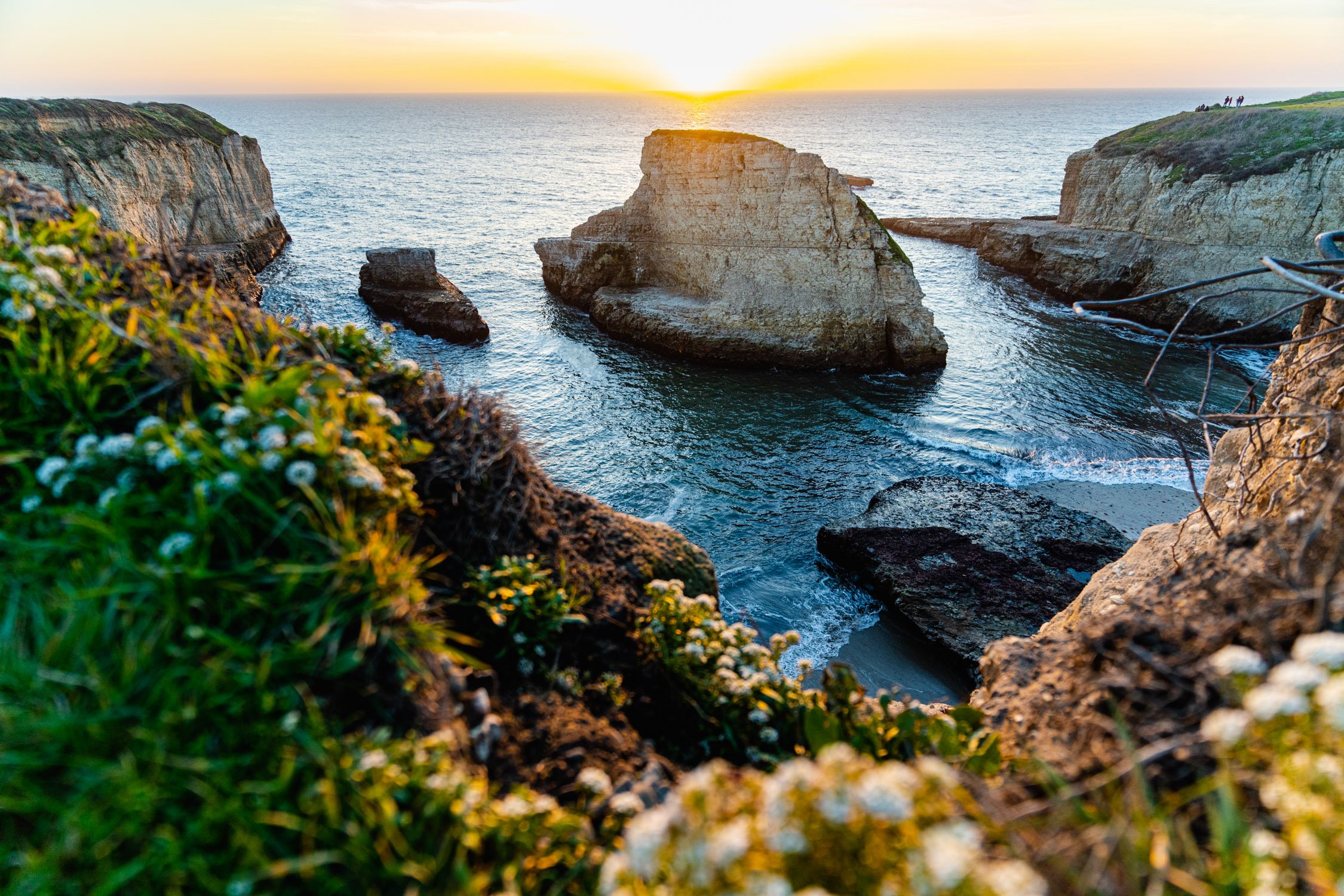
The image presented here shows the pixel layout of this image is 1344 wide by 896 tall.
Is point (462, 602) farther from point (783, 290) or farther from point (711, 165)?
point (711, 165)

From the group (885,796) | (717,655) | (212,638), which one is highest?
(885,796)

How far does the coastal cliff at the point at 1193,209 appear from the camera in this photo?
2678cm

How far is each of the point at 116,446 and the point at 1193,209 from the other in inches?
1462

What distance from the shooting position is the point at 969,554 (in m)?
11.9

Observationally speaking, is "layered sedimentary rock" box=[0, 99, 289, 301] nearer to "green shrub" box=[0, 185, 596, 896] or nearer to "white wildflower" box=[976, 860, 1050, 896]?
"green shrub" box=[0, 185, 596, 896]

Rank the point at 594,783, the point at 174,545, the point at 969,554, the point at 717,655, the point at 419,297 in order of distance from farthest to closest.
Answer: the point at 419,297, the point at 969,554, the point at 717,655, the point at 594,783, the point at 174,545

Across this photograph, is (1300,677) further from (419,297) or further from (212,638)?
(419,297)

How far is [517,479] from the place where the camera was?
4047mm

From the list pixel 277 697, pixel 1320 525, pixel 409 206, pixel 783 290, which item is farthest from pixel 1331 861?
pixel 409 206

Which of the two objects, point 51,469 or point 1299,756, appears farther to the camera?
point 51,469

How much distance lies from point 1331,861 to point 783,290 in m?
22.4

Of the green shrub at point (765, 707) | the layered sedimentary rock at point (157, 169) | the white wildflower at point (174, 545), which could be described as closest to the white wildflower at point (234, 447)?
the white wildflower at point (174, 545)

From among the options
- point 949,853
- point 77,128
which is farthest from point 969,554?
point 77,128

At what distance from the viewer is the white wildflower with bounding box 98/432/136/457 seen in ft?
9.09
